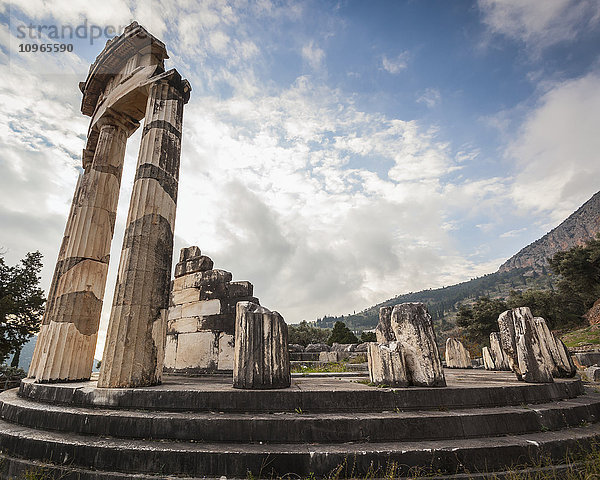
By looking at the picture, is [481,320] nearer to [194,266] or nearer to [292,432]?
[194,266]

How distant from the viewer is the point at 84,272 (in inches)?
282

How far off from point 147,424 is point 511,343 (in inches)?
226

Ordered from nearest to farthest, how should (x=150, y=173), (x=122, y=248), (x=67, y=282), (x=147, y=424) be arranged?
(x=147, y=424), (x=122, y=248), (x=150, y=173), (x=67, y=282)

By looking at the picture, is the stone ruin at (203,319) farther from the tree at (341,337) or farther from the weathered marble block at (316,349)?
the tree at (341,337)

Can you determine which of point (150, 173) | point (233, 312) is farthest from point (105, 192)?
point (233, 312)

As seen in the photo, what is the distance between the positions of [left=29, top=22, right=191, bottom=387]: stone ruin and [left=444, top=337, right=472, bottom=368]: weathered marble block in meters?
10.7

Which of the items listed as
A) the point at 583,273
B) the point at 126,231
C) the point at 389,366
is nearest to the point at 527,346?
the point at 389,366

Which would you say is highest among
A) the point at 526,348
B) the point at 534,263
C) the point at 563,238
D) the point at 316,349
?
the point at 563,238

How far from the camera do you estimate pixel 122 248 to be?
555 centimetres

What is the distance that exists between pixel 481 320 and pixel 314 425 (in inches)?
1538

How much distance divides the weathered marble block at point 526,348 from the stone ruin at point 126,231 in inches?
242

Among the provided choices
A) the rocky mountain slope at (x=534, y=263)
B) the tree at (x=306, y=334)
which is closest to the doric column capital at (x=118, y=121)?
the tree at (x=306, y=334)

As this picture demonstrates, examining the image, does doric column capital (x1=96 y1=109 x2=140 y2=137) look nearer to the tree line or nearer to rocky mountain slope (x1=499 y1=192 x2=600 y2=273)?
the tree line

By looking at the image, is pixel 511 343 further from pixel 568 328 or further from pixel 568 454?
pixel 568 328
